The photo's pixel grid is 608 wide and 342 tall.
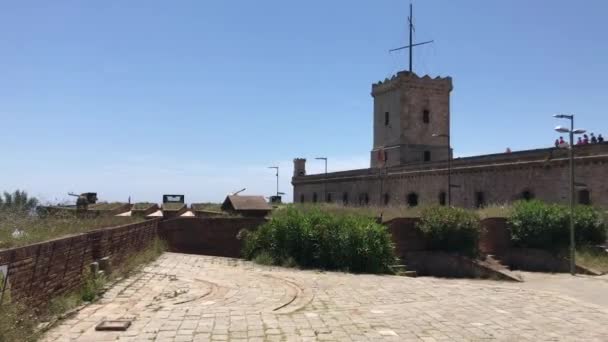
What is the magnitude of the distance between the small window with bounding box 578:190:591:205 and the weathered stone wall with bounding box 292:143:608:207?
0.23 metres

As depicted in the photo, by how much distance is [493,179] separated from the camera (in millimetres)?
31891

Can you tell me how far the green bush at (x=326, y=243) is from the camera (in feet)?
52.9

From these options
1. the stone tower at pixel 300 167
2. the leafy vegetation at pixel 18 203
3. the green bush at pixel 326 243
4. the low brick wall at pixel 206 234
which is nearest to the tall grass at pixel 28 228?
the leafy vegetation at pixel 18 203

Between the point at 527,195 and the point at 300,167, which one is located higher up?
the point at 300,167

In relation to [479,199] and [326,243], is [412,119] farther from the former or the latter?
[326,243]

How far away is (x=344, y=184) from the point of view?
4875cm

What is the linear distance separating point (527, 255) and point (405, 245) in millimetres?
5838

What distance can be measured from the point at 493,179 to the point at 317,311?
83.0 feet

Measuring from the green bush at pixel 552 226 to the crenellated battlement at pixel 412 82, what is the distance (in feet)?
78.0

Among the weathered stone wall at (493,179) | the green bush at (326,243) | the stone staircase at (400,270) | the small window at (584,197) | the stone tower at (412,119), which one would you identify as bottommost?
the stone staircase at (400,270)

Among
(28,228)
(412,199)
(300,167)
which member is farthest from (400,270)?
(300,167)

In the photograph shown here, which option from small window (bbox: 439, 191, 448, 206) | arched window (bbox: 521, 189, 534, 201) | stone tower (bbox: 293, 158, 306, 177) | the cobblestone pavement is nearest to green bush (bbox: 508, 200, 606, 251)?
arched window (bbox: 521, 189, 534, 201)

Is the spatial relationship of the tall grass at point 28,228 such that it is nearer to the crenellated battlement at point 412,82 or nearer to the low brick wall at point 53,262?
the low brick wall at point 53,262

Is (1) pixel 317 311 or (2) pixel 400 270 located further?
(2) pixel 400 270
